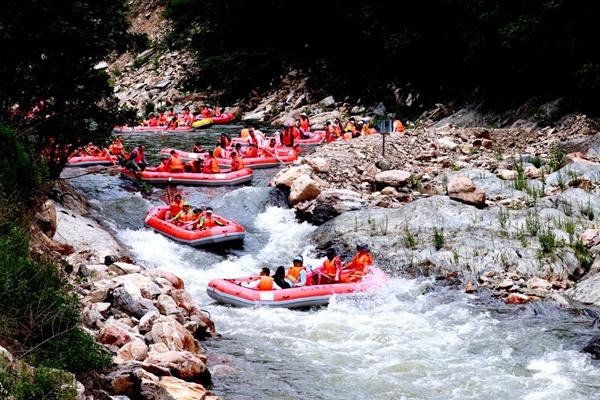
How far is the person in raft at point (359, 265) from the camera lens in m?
13.8

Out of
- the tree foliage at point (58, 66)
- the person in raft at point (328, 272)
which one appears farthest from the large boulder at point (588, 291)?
the tree foliage at point (58, 66)

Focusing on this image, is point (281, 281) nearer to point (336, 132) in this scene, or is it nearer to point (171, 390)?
point (171, 390)

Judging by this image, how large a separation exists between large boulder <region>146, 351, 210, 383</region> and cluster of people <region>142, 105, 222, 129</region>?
23.5m

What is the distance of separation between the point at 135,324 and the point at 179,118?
24.2 metres

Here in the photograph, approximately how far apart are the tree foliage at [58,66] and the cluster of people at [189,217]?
2230 mm

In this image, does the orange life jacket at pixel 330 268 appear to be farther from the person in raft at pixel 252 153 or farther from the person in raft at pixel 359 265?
the person in raft at pixel 252 153

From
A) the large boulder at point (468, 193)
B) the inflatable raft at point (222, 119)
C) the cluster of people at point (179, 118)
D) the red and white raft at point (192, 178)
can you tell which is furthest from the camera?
the inflatable raft at point (222, 119)

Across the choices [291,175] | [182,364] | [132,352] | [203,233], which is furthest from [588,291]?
[291,175]

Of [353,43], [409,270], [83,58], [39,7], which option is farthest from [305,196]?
[353,43]

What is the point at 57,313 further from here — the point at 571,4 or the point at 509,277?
the point at 571,4

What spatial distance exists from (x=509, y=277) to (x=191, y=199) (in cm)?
929

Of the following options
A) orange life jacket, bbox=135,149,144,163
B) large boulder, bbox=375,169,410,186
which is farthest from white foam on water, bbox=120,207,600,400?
orange life jacket, bbox=135,149,144,163

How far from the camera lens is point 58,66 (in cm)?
1596

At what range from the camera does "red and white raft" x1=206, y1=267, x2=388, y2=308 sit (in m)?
12.9
